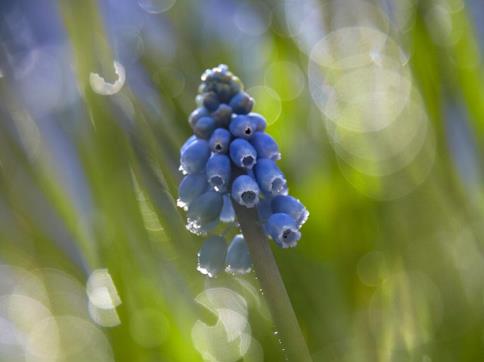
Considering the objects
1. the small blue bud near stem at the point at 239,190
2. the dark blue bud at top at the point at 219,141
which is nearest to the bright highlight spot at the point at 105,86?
the small blue bud near stem at the point at 239,190

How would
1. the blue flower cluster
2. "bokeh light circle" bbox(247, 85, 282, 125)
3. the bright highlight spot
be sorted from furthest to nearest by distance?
"bokeh light circle" bbox(247, 85, 282, 125) → the bright highlight spot → the blue flower cluster

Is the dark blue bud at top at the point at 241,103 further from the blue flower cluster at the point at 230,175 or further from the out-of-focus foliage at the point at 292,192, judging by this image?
the out-of-focus foliage at the point at 292,192

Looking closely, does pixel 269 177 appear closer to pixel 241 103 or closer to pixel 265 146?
pixel 265 146

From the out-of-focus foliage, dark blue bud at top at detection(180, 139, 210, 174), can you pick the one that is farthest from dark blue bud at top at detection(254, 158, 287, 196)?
the out-of-focus foliage

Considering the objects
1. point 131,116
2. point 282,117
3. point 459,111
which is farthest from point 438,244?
point 131,116

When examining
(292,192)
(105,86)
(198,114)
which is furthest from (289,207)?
(105,86)

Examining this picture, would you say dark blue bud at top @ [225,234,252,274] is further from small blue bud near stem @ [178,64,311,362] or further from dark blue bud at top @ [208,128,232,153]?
dark blue bud at top @ [208,128,232,153]

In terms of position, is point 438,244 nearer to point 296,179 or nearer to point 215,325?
point 296,179
